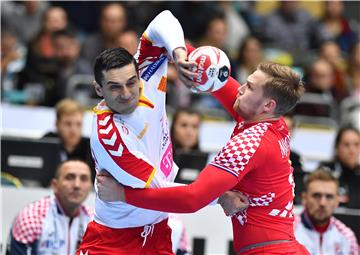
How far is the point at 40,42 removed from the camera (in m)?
11.7

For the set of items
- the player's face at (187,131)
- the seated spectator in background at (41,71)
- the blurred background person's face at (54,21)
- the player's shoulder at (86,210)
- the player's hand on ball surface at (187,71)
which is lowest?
the player's shoulder at (86,210)

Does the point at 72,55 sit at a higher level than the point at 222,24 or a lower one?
lower

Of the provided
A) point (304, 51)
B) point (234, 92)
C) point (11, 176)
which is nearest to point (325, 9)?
point (304, 51)

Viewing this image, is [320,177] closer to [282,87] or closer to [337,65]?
[282,87]

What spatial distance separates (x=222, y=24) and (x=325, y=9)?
2.45 meters

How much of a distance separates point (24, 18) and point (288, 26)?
363cm

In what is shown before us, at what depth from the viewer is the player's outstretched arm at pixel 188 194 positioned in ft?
16.2

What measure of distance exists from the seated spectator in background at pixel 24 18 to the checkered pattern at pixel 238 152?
7.90m

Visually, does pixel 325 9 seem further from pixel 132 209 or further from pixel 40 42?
pixel 132 209

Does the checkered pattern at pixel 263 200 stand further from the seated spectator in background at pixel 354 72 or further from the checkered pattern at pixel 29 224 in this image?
the seated spectator in background at pixel 354 72

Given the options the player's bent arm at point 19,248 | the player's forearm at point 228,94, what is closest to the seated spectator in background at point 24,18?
the player's bent arm at point 19,248

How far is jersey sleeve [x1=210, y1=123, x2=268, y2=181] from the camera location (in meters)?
4.98

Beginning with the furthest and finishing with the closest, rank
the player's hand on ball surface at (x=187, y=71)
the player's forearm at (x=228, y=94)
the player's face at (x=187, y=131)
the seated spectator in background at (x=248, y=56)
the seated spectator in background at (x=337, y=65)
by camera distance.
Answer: the seated spectator in background at (x=337, y=65)
the seated spectator in background at (x=248, y=56)
the player's face at (x=187, y=131)
the player's forearm at (x=228, y=94)
the player's hand on ball surface at (x=187, y=71)

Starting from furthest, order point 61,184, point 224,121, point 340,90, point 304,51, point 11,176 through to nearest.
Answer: point 304,51 → point 340,90 → point 224,121 → point 11,176 → point 61,184
